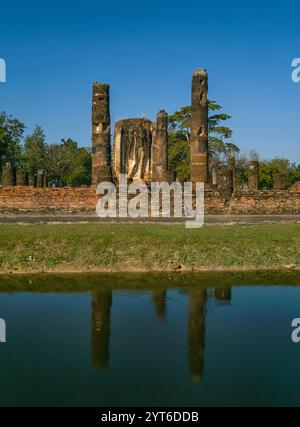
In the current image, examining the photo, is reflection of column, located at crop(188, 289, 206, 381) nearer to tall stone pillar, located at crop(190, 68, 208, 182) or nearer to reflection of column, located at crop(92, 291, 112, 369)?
reflection of column, located at crop(92, 291, 112, 369)

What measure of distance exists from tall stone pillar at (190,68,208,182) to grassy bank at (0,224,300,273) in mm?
9403

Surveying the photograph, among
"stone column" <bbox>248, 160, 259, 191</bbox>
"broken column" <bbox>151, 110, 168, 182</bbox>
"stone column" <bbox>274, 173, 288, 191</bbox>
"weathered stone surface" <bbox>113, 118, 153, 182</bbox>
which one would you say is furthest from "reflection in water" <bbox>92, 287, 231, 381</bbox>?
"stone column" <bbox>248, 160, 259, 191</bbox>

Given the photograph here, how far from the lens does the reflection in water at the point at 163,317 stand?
694 centimetres

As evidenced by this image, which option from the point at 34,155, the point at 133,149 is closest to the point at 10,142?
the point at 34,155

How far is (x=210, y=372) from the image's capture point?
656 centimetres

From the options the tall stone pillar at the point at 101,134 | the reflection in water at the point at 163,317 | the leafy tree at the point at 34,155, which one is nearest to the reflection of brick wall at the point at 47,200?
the tall stone pillar at the point at 101,134

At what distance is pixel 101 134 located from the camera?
2334cm

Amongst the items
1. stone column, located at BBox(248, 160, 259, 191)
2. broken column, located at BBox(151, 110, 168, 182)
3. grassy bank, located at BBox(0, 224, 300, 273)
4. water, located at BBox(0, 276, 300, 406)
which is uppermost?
broken column, located at BBox(151, 110, 168, 182)

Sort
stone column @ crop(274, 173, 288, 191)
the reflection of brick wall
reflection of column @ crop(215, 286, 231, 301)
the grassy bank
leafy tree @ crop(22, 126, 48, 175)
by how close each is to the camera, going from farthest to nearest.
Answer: leafy tree @ crop(22, 126, 48, 175) → stone column @ crop(274, 173, 288, 191) → the reflection of brick wall → the grassy bank → reflection of column @ crop(215, 286, 231, 301)

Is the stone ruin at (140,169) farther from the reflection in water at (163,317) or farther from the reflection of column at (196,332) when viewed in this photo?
the reflection of column at (196,332)

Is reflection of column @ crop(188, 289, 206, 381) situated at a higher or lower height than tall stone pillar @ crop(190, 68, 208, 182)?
lower

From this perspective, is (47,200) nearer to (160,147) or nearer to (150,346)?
(160,147)

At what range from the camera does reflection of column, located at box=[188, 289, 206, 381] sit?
6.73 m
